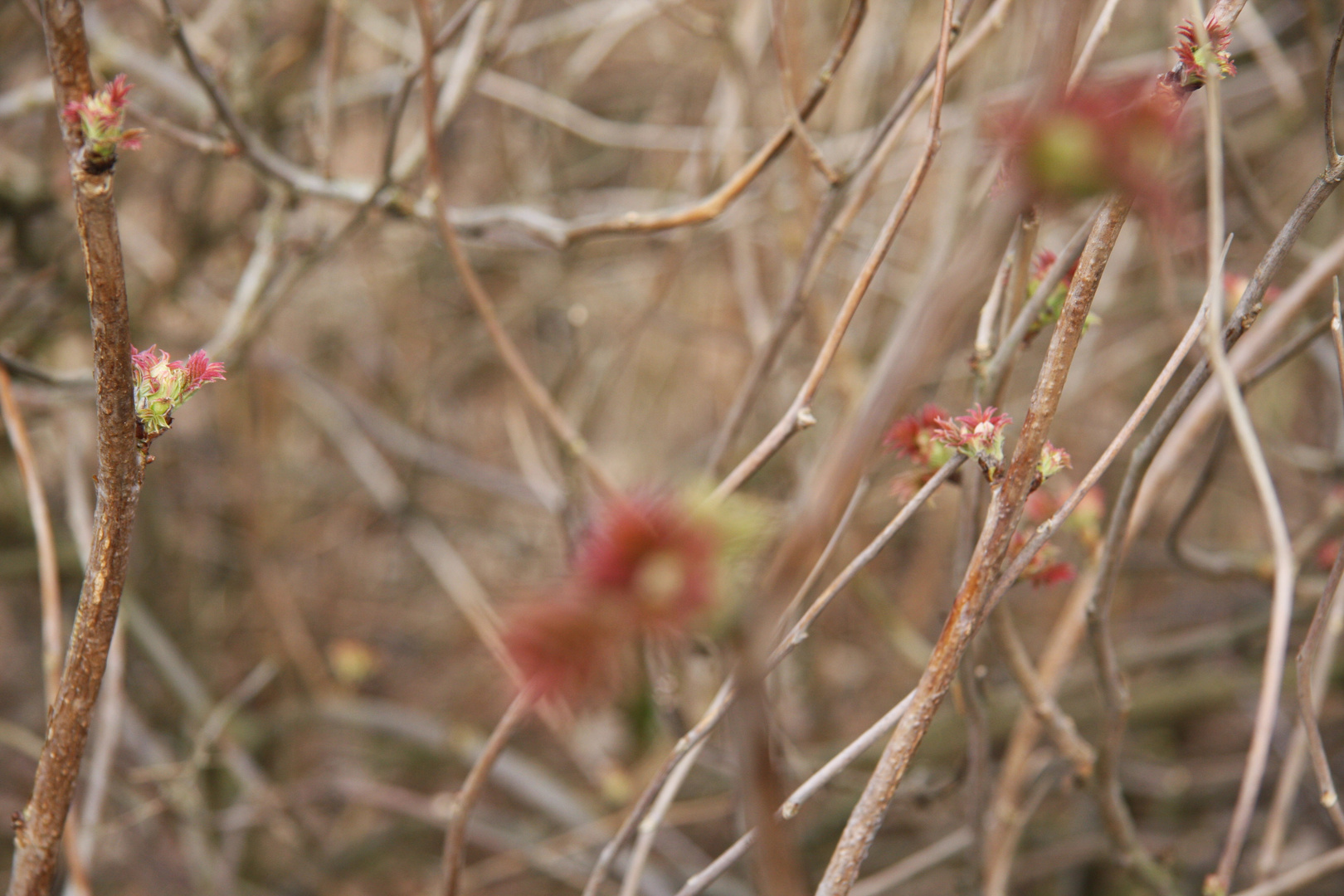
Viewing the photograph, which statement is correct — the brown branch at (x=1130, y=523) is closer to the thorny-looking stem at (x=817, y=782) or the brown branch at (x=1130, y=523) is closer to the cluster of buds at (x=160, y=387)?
the thorny-looking stem at (x=817, y=782)

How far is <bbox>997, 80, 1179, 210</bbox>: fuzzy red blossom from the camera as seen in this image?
0.32 metres

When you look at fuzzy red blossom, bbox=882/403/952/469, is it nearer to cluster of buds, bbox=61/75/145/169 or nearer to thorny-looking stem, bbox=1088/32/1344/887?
thorny-looking stem, bbox=1088/32/1344/887

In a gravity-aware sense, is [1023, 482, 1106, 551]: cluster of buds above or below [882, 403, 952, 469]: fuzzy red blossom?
below

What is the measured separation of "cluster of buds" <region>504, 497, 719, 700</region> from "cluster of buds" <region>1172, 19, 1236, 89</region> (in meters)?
0.36

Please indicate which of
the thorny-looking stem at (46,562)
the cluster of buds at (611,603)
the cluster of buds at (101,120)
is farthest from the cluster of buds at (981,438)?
the thorny-looking stem at (46,562)

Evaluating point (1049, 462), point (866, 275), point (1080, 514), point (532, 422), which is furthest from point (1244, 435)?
point (532, 422)

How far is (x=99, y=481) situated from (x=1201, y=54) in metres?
0.63

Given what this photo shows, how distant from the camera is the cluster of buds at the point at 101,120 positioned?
0.42m

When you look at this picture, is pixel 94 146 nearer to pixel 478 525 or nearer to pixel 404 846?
pixel 404 846

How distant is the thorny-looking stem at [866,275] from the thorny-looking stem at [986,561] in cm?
10

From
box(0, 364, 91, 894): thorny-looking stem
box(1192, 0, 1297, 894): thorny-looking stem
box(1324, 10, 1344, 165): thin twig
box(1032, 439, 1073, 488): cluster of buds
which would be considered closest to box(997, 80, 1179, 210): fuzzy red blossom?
box(1192, 0, 1297, 894): thorny-looking stem

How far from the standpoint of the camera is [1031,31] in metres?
1.36

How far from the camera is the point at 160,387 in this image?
1.62 ft

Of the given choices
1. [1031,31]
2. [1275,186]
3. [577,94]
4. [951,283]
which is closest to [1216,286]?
[951,283]
